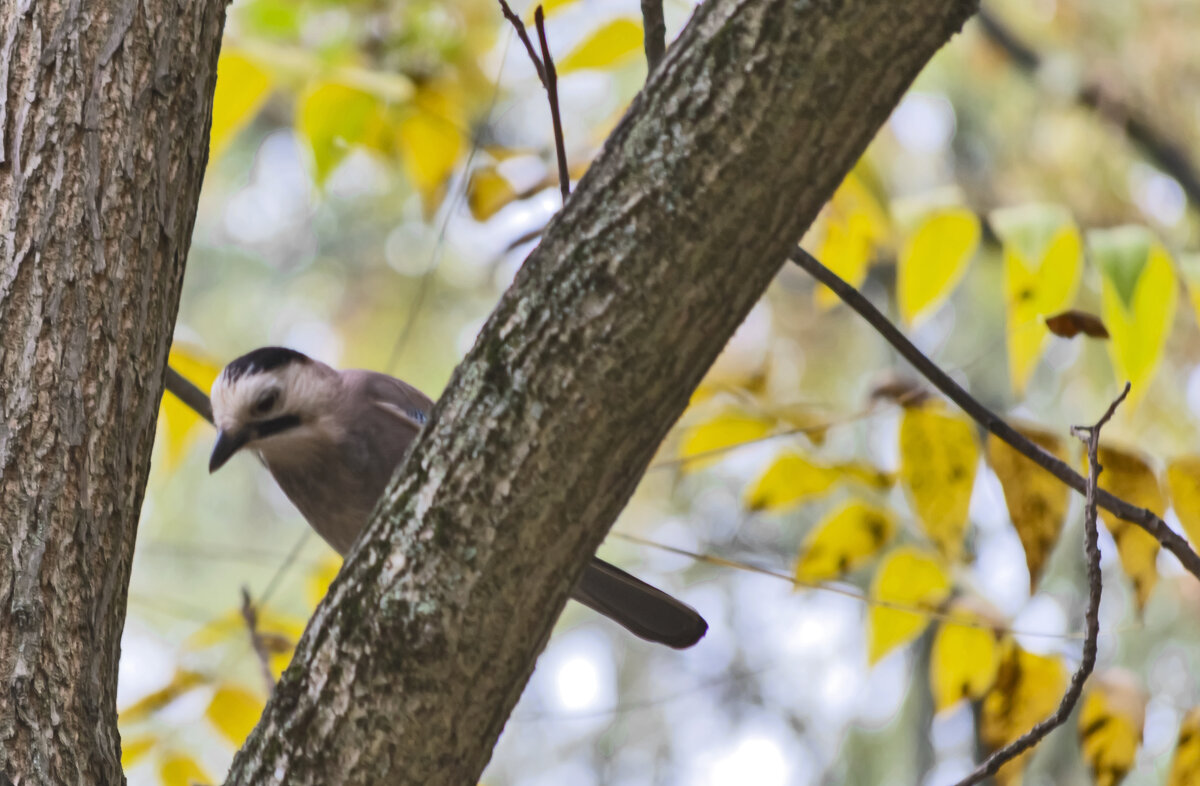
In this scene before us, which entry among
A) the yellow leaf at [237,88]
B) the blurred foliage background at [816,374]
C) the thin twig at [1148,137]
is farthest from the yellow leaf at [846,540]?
the thin twig at [1148,137]

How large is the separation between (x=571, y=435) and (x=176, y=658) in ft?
6.17

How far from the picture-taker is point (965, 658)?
229 centimetres

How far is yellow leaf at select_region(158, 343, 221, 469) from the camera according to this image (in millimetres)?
2434

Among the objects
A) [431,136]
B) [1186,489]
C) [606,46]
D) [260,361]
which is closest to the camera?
[1186,489]

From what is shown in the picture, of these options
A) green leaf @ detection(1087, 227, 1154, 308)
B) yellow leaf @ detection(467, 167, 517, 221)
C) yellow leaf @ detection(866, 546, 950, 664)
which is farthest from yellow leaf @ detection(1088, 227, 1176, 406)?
yellow leaf @ detection(467, 167, 517, 221)

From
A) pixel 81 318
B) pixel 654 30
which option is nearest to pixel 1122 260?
pixel 654 30

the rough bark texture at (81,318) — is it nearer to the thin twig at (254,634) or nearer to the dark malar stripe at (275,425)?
the thin twig at (254,634)

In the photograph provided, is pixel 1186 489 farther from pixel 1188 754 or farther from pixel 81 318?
pixel 81 318

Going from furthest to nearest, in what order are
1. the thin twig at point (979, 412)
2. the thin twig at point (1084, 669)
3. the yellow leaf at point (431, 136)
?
the yellow leaf at point (431, 136) → the thin twig at point (979, 412) → the thin twig at point (1084, 669)

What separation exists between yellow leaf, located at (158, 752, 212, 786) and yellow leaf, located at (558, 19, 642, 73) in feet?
5.11

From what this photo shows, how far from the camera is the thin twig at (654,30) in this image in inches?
66.3

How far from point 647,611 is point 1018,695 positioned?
84 centimetres

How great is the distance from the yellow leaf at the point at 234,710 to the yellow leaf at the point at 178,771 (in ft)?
0.29

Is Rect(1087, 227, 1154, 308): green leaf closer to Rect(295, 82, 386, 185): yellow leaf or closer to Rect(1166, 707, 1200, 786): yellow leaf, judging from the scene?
Rect(1166, 707, 1200, 786): yellow leaf
